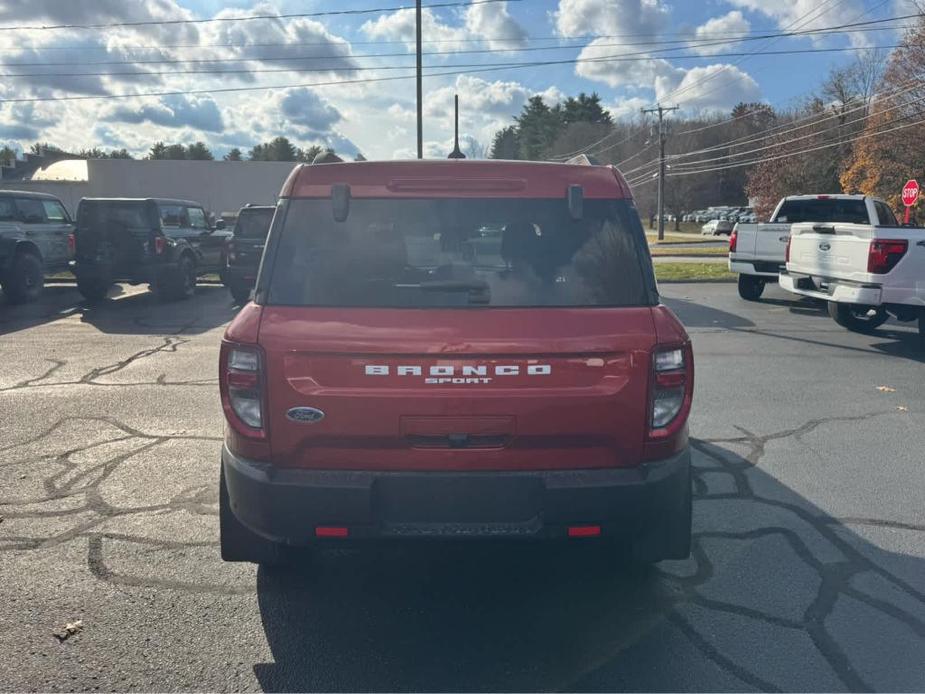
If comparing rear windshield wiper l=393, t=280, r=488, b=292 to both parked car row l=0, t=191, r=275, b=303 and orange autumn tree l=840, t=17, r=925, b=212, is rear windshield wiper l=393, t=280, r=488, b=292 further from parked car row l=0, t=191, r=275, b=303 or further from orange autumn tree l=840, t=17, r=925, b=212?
orange autumn tree l=840, t=17, r=925, b=212

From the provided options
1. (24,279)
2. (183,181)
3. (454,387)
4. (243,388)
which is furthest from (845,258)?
(183,181)

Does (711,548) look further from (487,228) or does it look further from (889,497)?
(487,228)

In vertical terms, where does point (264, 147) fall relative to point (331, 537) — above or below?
above

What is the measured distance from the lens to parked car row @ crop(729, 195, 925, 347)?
348 inches

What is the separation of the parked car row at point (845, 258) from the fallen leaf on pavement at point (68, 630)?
9.01m

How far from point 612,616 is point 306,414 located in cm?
161

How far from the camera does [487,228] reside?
3.12m

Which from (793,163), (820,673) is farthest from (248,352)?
(793,163)

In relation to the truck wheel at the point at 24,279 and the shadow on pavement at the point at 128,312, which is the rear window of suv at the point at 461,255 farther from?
the truck wheel at the point at 24,279

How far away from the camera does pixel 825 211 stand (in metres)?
13.7

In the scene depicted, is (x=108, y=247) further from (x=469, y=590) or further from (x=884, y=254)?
(x=884, y=254)

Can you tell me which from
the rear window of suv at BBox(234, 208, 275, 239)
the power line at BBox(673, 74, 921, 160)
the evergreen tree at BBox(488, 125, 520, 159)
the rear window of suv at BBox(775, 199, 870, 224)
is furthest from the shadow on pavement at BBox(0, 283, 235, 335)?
the evergreen tree at BBox(488, 125, 520, 159)

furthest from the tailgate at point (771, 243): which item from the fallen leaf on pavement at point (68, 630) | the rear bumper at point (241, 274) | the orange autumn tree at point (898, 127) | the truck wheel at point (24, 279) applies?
the orange autumn tree at point (898, 127)

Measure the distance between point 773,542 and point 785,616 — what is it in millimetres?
786
